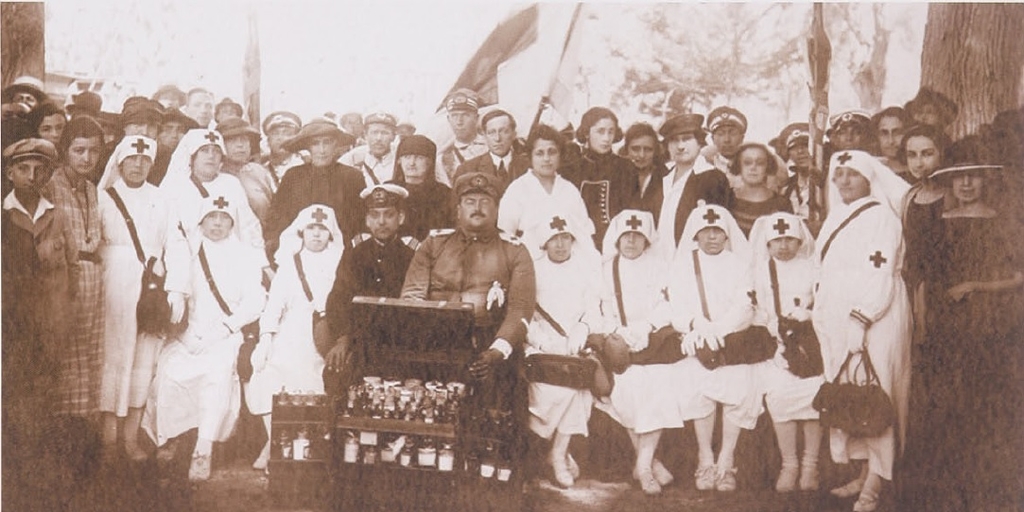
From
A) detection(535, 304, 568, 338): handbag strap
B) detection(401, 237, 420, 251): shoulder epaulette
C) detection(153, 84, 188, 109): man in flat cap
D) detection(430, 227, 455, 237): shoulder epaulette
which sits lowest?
detection(535, 304, 568, 338): handbag strap

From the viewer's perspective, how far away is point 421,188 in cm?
516

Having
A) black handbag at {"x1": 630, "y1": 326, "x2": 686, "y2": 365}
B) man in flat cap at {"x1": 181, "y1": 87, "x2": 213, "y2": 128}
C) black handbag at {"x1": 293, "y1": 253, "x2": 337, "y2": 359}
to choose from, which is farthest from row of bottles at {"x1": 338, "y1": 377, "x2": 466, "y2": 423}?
man in flat cap at {"x1": 181, "y1": 87, "x2": 213, "y2": 128}

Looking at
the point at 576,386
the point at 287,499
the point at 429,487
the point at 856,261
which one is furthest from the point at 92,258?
the point at 856,261

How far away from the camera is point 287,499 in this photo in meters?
5.09

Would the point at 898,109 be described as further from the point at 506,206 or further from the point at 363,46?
the point at 363,46

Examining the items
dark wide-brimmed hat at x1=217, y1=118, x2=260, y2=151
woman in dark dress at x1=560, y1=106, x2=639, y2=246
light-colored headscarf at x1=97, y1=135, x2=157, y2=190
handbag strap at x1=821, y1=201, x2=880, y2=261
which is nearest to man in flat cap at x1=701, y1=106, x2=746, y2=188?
woman in dark dress at x1=560, y1=106, x2=639, y2=246

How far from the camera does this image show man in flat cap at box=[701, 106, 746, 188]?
5160 mm

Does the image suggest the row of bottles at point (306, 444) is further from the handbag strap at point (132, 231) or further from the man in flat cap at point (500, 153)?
the man in flat cap at point (500, 153)

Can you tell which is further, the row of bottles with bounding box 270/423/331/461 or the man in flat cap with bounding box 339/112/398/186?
the man in flat cap with bounding box 339/112/398/186

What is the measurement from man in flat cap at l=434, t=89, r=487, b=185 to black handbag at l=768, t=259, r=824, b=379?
5.65 feet

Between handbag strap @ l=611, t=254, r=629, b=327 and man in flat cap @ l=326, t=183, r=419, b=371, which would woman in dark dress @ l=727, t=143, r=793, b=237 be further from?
man in flat cap @ l=326, t=183, r=419, b=371

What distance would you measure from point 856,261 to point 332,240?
103 inches

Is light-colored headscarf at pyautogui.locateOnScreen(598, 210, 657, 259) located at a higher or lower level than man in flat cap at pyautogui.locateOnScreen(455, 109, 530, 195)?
lower

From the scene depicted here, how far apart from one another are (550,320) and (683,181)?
961 mm
